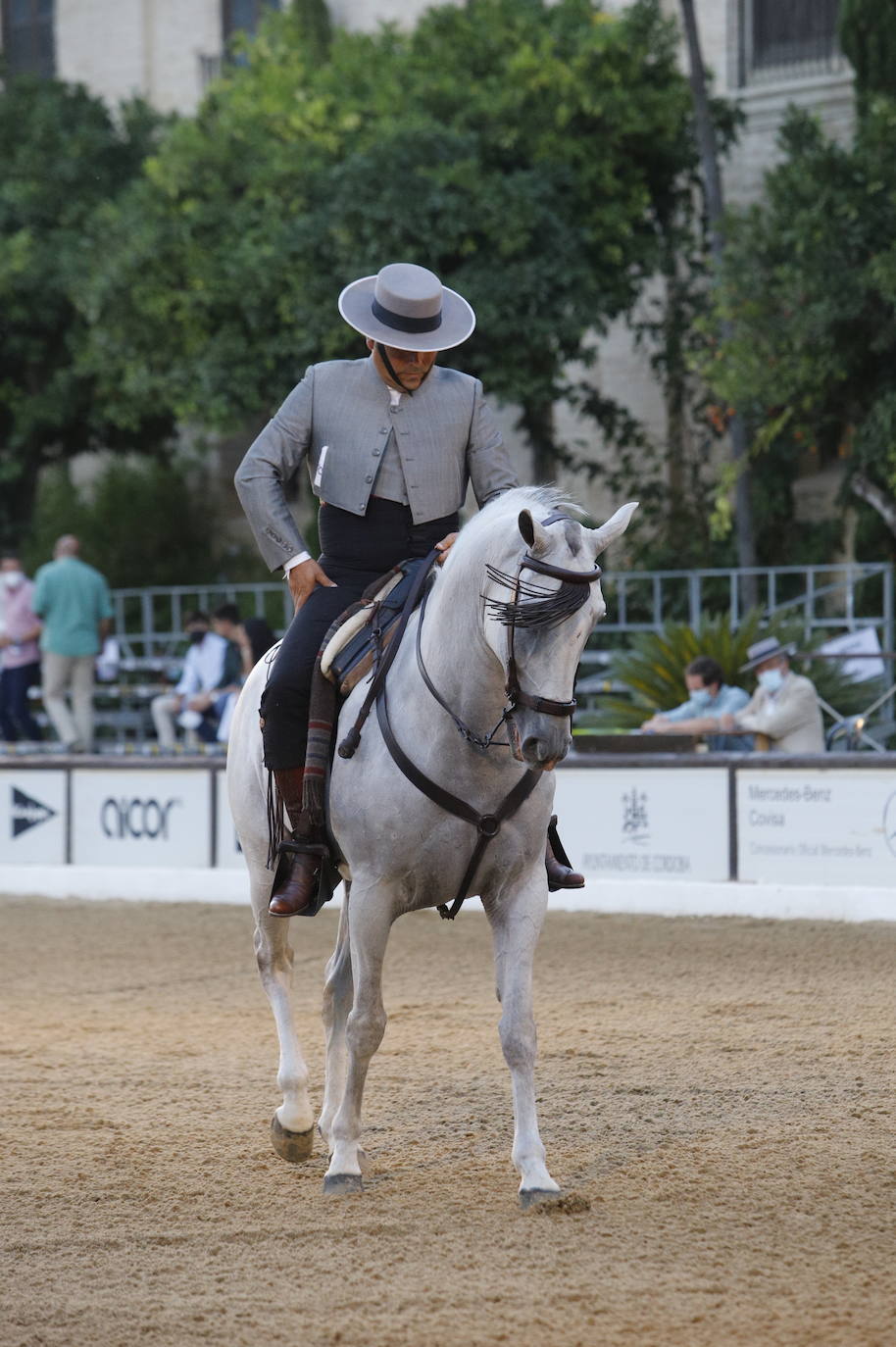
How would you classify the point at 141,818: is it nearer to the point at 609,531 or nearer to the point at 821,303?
the point at 821,303

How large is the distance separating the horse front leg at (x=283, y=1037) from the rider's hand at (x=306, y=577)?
43.2 inches

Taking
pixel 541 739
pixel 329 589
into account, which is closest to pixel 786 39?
pixel 329 589

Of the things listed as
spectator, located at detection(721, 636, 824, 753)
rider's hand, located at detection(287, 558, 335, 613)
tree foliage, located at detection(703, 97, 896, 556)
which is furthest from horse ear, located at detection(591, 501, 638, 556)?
tree foliage, located at detection(703, 97, 896, 556)

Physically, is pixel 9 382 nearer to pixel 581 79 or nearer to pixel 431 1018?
pixel 581 79

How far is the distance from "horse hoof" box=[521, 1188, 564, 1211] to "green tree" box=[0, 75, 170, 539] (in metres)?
20.5

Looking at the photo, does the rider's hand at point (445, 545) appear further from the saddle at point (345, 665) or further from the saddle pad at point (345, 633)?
the saddle pad at point (345, 633)

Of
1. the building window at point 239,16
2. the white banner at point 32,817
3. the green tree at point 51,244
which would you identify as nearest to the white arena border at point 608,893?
the white banner at point 32,817

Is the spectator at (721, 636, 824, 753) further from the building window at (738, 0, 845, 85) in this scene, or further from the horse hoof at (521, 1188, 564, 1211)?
the building window at (738, 0, 845, 85)

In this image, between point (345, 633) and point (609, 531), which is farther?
point (345, 633)

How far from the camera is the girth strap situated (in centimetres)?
538

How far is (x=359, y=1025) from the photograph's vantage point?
5.60m

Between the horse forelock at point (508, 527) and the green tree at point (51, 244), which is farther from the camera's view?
the green tree at point (51, 244)

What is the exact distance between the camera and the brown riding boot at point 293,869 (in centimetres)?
575

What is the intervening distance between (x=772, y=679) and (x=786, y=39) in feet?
39.1
